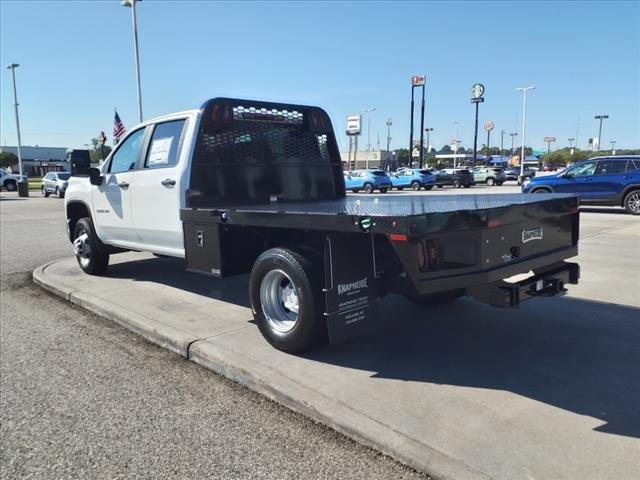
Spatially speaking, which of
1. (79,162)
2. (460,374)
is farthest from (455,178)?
(460,374)

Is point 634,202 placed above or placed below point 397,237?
below

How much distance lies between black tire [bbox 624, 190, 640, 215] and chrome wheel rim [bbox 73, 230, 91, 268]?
50.0 feet

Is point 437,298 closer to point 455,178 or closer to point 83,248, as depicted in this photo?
point 83,248

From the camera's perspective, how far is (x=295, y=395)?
3607mm

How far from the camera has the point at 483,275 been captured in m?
3.52

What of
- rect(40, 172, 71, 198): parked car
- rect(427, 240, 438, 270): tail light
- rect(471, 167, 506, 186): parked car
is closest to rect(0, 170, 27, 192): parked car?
rect(40, 172, 71, 198): parked car

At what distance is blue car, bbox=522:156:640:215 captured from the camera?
631 inches

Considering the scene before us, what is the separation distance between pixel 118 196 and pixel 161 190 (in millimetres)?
1283

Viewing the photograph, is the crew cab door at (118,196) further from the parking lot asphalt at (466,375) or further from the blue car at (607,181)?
the blue car at (607,181)

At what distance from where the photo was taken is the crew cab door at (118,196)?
6.58m

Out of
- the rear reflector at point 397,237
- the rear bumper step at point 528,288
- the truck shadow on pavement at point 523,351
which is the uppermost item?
the rear reflector at point 397,237

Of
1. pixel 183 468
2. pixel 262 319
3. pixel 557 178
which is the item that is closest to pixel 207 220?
pixel 262 319

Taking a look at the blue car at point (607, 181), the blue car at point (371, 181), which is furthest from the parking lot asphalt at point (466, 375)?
the blue car at point (371, 181)

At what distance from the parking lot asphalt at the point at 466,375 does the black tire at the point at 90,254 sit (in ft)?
3.36
